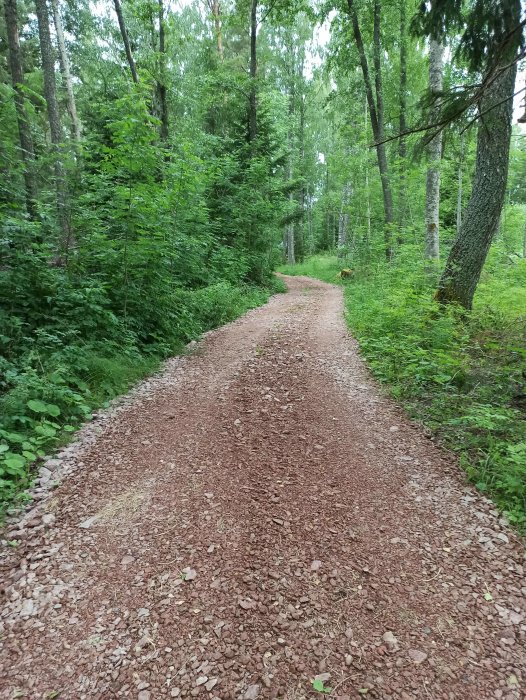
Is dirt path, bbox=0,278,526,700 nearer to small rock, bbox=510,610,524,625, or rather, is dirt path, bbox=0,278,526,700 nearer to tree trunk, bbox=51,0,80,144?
small rock, bbox=510,610,524,625

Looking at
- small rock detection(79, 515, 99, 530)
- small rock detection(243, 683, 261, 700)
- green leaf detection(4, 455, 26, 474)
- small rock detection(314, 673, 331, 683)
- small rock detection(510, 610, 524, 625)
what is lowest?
small rock detection(243, 683, 261, 700)

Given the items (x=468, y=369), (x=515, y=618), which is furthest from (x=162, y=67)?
(x=515, y=618)

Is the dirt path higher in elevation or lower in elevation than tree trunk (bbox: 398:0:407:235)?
lower

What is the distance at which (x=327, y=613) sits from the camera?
225 centimetres

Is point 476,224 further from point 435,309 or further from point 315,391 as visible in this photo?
point 315,391

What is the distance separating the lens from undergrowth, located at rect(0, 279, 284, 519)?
12.3ft

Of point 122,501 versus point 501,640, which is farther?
point 122,501

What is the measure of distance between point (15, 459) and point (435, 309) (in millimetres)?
6443

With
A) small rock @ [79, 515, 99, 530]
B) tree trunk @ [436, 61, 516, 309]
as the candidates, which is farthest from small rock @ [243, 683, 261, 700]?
tree trunk @ [436, 61, 516, 309]

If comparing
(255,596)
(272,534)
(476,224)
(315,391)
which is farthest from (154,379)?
(476,224)

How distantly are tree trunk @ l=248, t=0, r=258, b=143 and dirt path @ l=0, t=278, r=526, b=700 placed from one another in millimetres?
14742

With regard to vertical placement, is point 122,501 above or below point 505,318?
below

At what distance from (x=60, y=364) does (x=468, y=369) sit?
226 inches

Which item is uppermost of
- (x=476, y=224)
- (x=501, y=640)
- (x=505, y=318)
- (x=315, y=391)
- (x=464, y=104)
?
(x=464, y=104)
